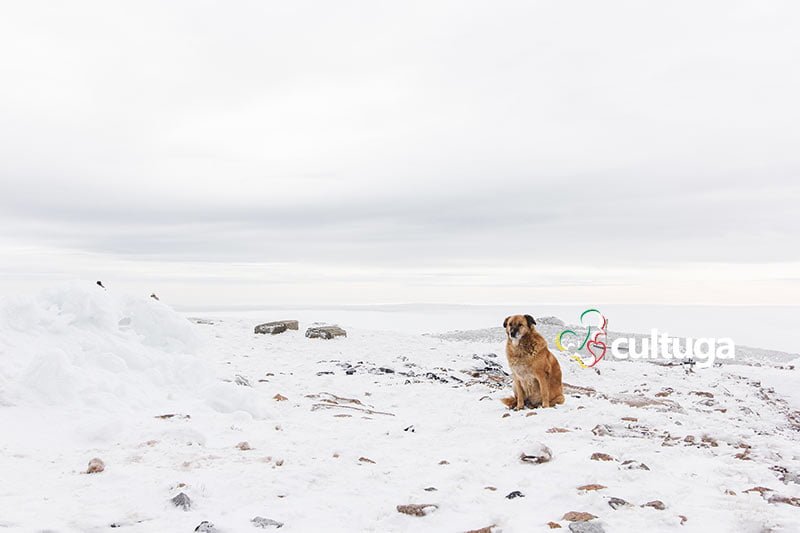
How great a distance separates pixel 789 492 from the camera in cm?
570

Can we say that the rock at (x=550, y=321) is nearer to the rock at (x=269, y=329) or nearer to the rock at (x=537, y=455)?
the rock at (x=269, y=329)

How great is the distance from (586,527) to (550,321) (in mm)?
23008

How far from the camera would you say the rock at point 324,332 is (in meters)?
19.8

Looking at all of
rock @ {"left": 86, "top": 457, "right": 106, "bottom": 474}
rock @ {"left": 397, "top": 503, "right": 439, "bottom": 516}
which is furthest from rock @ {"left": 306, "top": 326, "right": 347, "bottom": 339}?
rock @ {"left": 397, "top": 503, "right": 439, "bottom": 516}

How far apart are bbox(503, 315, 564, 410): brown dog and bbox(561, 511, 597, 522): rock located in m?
5.61

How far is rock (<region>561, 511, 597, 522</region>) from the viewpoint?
201 inches

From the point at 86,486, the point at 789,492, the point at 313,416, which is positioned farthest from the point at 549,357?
the point at 86,486

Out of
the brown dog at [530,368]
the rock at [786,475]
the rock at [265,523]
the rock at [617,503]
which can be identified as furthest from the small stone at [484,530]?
the brown dog at [530,368]

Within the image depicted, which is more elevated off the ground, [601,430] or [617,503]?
[617,503]

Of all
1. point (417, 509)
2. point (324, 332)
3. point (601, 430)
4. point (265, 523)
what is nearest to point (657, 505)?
point (417, 509)

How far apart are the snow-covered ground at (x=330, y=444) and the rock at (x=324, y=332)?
477cm

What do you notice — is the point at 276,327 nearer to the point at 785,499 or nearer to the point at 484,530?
the point at 484,530

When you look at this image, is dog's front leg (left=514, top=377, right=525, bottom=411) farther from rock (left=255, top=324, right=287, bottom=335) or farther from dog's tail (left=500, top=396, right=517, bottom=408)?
rock (left=255, top=324, right=287, bottom=335)

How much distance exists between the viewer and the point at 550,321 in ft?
89.7
